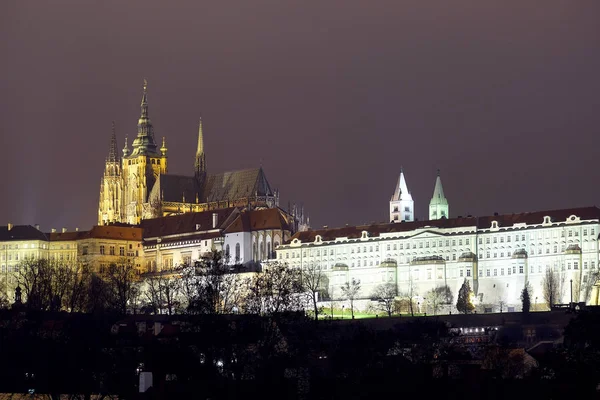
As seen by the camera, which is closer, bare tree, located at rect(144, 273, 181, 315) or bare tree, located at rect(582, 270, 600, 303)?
bare tree, located at rect(144, 273, 181, 315)

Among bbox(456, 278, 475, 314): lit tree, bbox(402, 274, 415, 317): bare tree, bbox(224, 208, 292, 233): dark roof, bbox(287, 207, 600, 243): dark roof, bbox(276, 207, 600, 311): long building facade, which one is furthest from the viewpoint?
bbox(224, 208, 292, 233): dark roof

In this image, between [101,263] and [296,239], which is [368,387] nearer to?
[296,239]

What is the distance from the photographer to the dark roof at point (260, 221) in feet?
613

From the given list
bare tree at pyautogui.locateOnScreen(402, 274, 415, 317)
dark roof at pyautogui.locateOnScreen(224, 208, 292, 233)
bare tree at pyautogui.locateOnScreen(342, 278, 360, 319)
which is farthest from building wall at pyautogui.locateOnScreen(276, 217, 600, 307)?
dark roof at pyautogui.locateOnScreen(224, 208, 292, 233)

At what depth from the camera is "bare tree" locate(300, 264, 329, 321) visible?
167 metres

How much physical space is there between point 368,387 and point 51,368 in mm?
16901

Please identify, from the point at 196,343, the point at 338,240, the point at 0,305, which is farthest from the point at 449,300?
the point at 196,343

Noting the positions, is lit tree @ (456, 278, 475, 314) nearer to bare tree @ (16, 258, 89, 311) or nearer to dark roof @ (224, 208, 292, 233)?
dark roof @ (224, 208, 292, 233)

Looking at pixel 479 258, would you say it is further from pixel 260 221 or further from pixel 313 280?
pixel 260 221

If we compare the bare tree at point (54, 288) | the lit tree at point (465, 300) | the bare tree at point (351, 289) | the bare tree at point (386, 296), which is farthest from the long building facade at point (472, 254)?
the bare tree at point (54, 288)

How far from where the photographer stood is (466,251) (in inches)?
6673

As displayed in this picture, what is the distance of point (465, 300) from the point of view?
156750mm

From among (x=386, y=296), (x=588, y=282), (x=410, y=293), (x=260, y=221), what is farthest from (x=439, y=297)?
(x=260, y=221)

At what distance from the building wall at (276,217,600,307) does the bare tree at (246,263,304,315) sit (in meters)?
8.21
